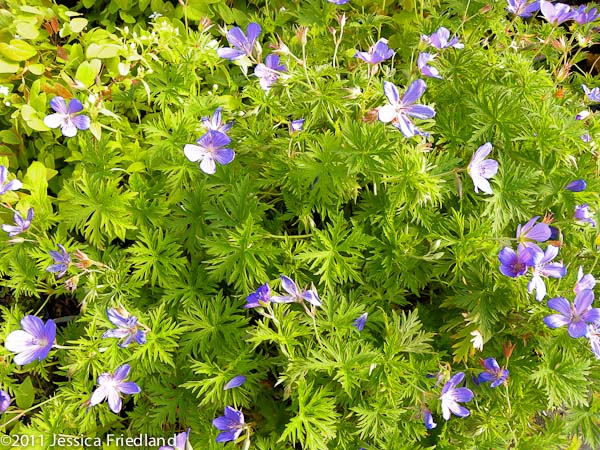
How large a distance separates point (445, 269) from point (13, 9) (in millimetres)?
2163

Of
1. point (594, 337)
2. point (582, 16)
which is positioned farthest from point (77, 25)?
point (594, 337)

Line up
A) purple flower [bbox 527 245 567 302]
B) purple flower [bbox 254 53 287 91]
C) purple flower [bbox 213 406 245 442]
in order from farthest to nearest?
purple flower [bbox 254 53 287 91] < purple flower [bbox 213 406 245 442] < purple flower [bbox 527 245 567 302]

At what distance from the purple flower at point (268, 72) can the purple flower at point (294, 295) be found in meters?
0.58

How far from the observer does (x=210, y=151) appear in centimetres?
167

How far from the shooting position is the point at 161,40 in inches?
90.6

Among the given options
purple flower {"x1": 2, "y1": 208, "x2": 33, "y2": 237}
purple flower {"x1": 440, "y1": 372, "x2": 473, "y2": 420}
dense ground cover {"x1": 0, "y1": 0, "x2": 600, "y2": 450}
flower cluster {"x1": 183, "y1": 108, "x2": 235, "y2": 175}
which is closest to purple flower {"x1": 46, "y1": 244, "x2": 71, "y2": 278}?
dense ground cover {"x1": 0, "y1": 0, "x2": 600, "y2": 450}

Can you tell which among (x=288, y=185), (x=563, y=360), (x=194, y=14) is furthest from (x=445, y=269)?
(x=194, y=14)

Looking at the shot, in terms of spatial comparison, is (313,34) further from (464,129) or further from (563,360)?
(563,360)

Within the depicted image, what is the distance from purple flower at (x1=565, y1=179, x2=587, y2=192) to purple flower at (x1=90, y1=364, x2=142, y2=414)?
1.46m

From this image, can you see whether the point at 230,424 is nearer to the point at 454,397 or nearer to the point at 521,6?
the point at 454,397

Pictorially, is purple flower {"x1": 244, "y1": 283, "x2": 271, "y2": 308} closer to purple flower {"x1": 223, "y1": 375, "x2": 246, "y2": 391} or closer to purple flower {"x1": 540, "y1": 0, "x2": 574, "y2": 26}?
purple flower {"x1": 223, "y1": 375, "x2": 246, "y2": 391}

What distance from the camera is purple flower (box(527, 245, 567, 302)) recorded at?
4.69ft

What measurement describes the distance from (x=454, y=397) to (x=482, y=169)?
0.67 metres

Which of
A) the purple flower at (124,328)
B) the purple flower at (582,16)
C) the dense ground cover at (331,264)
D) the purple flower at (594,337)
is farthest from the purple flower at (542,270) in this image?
the purple flower at (124,328)
